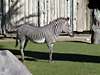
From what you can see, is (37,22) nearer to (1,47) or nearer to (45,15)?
(45,15)

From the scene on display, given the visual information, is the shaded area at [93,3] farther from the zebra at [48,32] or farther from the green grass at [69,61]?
the zebra at [48,32]

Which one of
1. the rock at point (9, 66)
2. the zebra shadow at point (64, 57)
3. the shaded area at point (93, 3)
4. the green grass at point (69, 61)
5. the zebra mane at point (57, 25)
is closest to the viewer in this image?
the rock at point (9, 66)

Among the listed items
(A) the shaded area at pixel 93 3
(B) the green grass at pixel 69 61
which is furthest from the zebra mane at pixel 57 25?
(A) the shaded area at pixel 93 3

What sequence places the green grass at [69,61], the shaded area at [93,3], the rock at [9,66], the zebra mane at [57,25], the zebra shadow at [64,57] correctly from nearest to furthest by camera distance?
the rock at [9,66], the green grass at [69,61], the zebra mane at [57,25], the zebra shadow at [64,57], the shaded area at [93,3]

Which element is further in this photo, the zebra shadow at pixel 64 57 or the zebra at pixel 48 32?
the zebra shadow at pixel 64 57

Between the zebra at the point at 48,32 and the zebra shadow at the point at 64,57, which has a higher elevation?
the zebra at the point at 48,32

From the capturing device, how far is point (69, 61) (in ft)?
54.4

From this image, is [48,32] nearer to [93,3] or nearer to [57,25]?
[57,25]

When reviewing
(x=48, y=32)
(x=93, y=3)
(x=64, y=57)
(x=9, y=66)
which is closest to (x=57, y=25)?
(x=48, y=32)

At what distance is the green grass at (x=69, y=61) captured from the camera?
14.5 metres

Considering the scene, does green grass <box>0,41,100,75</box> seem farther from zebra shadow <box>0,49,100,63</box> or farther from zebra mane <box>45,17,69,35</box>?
zebra mane <box>45,17,69,35</box>

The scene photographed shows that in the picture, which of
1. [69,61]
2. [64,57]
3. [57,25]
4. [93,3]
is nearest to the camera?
[57,25]

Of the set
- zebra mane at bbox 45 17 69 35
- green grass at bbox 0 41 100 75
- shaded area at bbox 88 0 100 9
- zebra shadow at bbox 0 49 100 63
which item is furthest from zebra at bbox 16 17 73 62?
shaded area at bbox 88 0 100 9

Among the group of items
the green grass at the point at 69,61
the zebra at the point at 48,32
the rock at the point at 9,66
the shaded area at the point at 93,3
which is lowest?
the green grass at the point at 69,61
